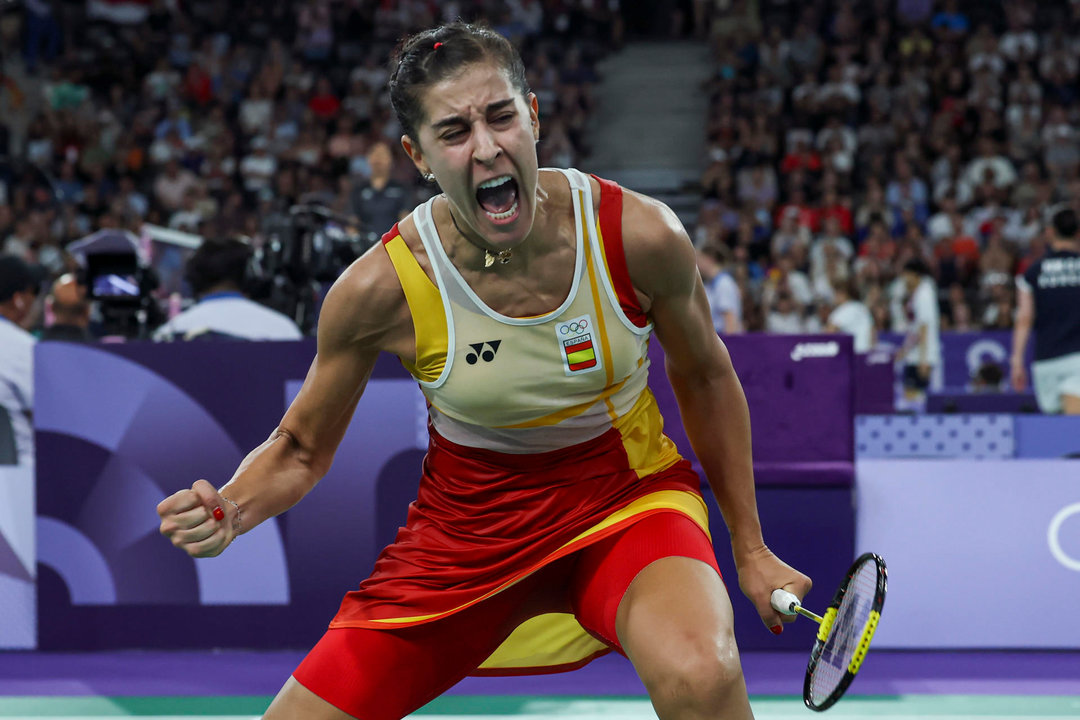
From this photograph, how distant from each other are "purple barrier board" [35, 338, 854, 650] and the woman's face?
2.81 metres

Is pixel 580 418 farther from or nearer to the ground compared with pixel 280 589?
farther from the ground

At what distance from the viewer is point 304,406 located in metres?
2.48

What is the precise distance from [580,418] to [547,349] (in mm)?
182

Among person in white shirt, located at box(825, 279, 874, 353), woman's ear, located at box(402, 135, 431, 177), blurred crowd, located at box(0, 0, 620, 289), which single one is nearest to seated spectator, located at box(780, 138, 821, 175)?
blurred crowd, located at box(0, 0, 620, 289)

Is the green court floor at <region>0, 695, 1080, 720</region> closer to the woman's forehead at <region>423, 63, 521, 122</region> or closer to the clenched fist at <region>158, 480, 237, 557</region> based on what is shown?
the clenched fist at <region>158, 480, 237, 557</region>

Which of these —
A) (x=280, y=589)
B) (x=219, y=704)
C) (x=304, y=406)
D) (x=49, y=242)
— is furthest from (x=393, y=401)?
(x=49, y=242)

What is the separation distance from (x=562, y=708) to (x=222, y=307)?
2311 millimetres

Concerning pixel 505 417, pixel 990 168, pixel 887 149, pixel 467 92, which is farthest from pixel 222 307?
pixel 887 149

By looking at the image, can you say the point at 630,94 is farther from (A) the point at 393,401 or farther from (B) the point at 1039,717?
(B) the point at 1039,717

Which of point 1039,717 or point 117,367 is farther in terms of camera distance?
point 117,367

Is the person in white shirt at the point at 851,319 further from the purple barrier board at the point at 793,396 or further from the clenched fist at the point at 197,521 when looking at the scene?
the clenched fist at the point at 197,521

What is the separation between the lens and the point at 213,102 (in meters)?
15.4

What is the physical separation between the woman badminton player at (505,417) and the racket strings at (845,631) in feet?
0.29

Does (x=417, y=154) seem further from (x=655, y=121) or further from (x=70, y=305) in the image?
(x=655, y=121)
